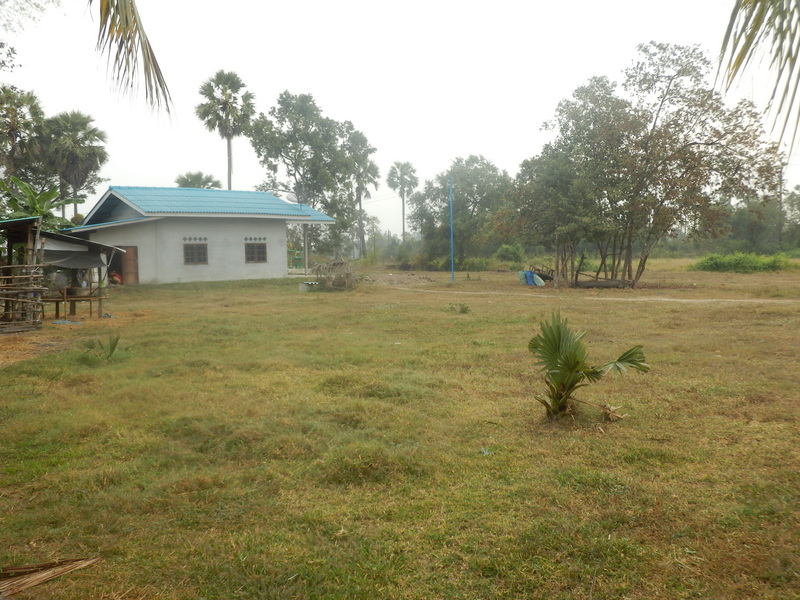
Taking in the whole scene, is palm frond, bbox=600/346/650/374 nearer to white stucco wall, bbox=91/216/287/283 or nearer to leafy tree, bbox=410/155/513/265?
white stucco wall, bbox=91/216/287/283

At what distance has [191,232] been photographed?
2489 centimetres

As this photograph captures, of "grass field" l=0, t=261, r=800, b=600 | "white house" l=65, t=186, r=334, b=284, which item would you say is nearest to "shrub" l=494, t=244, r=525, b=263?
"white house" l=65, t=186, r=334, b=284

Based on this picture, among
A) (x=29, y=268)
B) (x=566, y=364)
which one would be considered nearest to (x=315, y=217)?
(x=29, y=268)

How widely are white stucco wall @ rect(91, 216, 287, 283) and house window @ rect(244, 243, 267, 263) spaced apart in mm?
183

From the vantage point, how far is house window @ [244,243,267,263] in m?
26.5

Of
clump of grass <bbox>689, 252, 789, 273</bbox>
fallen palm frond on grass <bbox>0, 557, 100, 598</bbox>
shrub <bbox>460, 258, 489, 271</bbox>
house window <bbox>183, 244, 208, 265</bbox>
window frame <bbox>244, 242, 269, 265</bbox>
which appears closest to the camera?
fallen palm frond on grass <bbox>0, 557, 100, 598</bbox>

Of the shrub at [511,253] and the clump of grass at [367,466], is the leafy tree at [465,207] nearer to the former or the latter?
the shrub at [511,253]

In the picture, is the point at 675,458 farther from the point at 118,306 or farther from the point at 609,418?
the point at 118,306

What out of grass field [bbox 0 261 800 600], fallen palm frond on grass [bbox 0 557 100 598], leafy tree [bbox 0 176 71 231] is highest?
Answer: leafy tree [bbox 0 176 71 231]

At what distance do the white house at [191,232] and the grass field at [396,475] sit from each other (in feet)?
52.9

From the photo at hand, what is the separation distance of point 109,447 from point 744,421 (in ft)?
18.3

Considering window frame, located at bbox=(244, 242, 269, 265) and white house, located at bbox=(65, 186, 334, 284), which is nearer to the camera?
white house, located at bbox=(65, 186, 334, 284)

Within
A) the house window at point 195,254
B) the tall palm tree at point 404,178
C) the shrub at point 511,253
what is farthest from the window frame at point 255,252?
the tall palm tree at point 404,178

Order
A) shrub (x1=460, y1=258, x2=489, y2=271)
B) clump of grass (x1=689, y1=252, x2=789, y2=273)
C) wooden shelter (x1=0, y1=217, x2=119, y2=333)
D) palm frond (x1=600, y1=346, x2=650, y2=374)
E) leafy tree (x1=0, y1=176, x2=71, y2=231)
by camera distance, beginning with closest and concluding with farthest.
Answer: palm frond (x1=600, y1=346, x2=650, y2=374), wooden shelter (x1=0, y1=217, x2=119, y2=333), leafy tree (x1=0, y1=176, x2=71, y2=231), clump of grass (x1=689, y1=252, x2=789, y2=273), shrub (x1=460, y1=258, x2=489, y2=271)
